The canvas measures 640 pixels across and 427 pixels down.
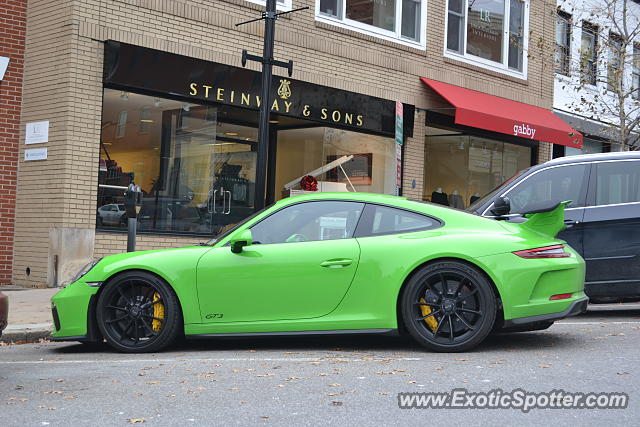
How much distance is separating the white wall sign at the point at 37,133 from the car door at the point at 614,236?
8269 millimetres

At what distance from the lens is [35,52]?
13703mm

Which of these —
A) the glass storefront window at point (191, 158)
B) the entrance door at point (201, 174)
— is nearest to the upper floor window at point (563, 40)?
the glass storefront window at point (191, 158)

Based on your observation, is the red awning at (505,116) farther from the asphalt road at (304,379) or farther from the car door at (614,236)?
the asphalt road at (304,379)

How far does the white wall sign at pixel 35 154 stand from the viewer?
13344mm

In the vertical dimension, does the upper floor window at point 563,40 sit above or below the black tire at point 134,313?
above

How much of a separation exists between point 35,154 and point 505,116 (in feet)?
33.9

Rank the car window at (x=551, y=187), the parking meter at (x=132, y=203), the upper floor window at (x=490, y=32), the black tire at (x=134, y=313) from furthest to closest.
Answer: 1. the upper floor window at (x=490, y=32)
2. the parking meter at (x=132, y=203)
3. the car window at (x=551, y=187)
4. the black tire at (x=134, y=313)

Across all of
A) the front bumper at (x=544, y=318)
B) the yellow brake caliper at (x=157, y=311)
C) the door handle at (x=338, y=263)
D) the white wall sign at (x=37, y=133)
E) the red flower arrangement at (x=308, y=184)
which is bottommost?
the yellow brake caliper at (x=157, y=311)

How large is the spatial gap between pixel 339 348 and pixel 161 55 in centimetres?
810

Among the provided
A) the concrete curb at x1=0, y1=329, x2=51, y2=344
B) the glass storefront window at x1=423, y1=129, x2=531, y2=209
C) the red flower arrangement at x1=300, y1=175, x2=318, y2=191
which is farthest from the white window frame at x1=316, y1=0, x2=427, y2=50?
the concrete curb at x1=0, y1=329, x2=51, y2=344

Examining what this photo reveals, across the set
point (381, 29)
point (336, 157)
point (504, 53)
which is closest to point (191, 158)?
point (336, 157)

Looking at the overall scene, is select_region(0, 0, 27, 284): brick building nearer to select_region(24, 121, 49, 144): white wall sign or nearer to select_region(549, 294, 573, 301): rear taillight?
select_region(24, 121, 49, 144): white wall sign

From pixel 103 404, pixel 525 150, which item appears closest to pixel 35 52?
pixel 103 404

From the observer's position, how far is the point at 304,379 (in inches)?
230
